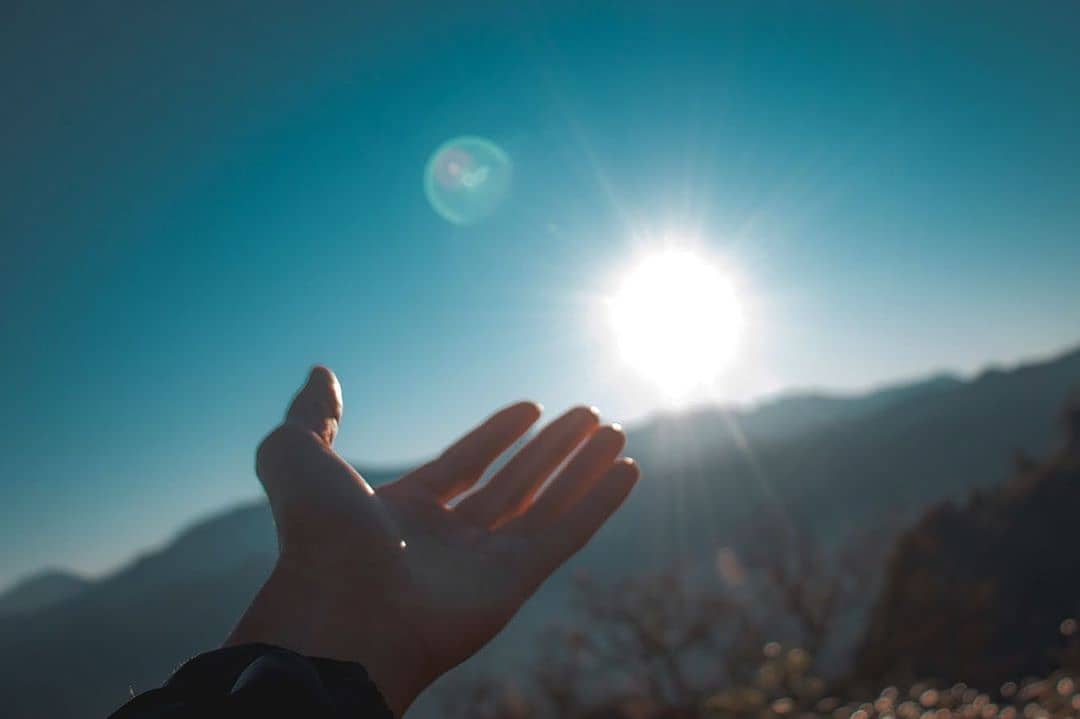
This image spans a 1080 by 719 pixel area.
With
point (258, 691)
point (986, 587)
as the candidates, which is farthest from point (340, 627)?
point (986, 587)

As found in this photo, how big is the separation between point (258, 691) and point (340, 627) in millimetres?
945

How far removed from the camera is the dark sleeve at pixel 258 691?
148 centimetres

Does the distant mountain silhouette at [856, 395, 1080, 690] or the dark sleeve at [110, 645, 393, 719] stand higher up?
the dark sleeve at [110, 645, 393, 719]

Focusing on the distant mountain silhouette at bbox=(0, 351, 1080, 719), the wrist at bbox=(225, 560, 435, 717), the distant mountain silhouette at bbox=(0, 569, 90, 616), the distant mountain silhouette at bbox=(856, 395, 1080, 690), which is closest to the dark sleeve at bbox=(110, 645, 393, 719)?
the wrist at bbox=(225, 560, 435, 717)

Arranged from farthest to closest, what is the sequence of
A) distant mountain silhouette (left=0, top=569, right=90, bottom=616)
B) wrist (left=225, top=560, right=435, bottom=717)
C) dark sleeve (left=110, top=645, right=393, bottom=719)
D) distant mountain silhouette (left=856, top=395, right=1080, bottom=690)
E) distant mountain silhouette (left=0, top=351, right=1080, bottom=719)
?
distant mountain silhouette (left=0, top=569, right=90, bottom=616), distant mountain silhouette (left=0, top=351, right=1080, bottom=719), distant mountain silhouette (left=856, top=395, right=1080, bottom=690), wrist (left=225, top=560, right=435, bottom=717), dark sleeve (left=110, top=645, right=393, bottom=719)

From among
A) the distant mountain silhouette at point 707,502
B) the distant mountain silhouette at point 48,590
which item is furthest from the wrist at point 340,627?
the distant mountain silhouette at point 48,590

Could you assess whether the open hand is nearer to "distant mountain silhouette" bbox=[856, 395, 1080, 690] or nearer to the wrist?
the wrist

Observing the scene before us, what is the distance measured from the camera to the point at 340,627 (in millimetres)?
2408

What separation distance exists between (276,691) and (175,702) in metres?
0.30

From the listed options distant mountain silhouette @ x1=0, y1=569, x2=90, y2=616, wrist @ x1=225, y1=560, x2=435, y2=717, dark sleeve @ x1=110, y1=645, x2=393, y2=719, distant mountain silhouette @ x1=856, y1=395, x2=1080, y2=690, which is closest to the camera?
dark sleeve @ x1=110, y1=645, x2=393, y2=719

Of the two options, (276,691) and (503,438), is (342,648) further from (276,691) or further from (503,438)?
(503,438)

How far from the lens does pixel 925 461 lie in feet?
201

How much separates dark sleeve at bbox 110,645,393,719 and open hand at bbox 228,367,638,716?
568 millimetres

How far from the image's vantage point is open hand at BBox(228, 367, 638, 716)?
7.91 ft
